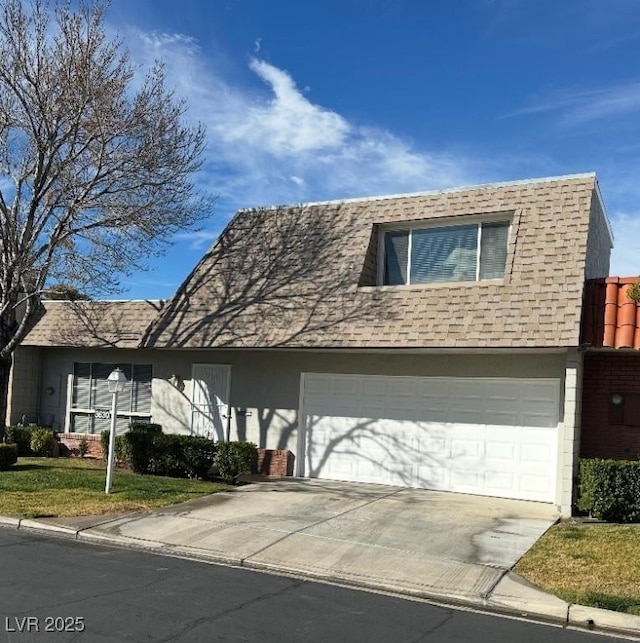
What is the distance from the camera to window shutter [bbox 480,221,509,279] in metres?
13.3

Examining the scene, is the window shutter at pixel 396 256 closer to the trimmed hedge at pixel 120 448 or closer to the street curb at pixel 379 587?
the trimmed hedge at pixel 120 448

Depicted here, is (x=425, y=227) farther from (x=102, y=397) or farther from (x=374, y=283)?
(x=102, y=397)

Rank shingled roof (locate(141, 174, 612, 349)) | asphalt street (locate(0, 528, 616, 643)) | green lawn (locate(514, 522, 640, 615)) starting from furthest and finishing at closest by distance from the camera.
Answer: shingled roof (locate(141, 174, 612, 349))
green lawn (locate(514, 522, 640, 615))
asphalt street (locate(0, 528, 616, 643))

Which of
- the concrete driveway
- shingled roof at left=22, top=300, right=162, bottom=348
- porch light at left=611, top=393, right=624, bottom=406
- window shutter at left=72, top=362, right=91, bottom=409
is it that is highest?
shingled roof at left=22, top=300, right=162, bottom=348

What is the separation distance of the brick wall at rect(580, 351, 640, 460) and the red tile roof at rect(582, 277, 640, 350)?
3.18ft

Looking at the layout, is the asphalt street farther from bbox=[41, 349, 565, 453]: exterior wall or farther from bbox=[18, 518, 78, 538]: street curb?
bbox=[41, 349, 565, 453]: exterior wall

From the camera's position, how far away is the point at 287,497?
41.0ft

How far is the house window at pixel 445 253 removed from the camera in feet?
44.0

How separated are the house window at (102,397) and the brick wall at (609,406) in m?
9.91

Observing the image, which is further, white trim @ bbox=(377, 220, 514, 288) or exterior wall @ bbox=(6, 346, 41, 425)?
exterior wall @ bbox=(6, 346, 41, 425)

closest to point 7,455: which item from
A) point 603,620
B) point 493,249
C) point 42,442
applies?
point 42,442

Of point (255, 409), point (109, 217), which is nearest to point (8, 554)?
point (255, 409)

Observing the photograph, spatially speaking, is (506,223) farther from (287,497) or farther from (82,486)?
(82,486)

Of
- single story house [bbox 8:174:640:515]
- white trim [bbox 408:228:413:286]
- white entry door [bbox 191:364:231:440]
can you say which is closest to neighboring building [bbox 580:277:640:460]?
single story house [bbox 8:174:640:515]
